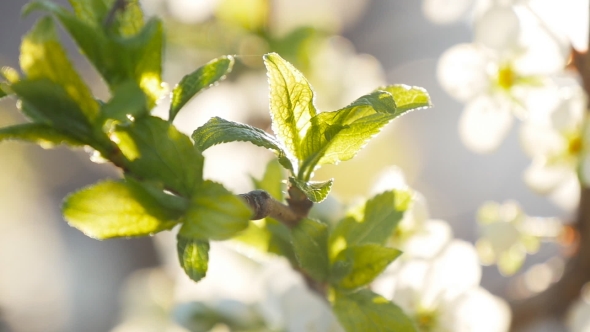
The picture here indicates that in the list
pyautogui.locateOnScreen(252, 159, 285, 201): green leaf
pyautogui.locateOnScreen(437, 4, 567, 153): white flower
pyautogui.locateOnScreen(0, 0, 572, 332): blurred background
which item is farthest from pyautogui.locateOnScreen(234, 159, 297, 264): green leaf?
pyautogui.locateOnScreen(0, 0, 572, 332): blurred background

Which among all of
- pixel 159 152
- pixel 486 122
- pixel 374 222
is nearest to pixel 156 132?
pixel 159 152

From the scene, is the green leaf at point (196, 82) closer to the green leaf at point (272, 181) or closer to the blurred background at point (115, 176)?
the green leaf at point (272, 181)

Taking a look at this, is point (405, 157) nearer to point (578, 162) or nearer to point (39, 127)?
point (578, 162)

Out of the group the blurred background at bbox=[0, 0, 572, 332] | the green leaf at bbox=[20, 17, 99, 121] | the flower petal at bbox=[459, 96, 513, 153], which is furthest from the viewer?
the blurred background at bbox=[0, 0, 572, 332]

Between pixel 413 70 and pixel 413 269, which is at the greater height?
pixel 413 269

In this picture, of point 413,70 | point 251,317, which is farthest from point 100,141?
point 413,70

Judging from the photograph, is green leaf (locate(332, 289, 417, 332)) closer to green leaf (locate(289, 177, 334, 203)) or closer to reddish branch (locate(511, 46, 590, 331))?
green leaf (locate(289, 177, 334, 203))

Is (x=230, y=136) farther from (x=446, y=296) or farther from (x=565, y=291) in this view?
(x=565, y=291)
